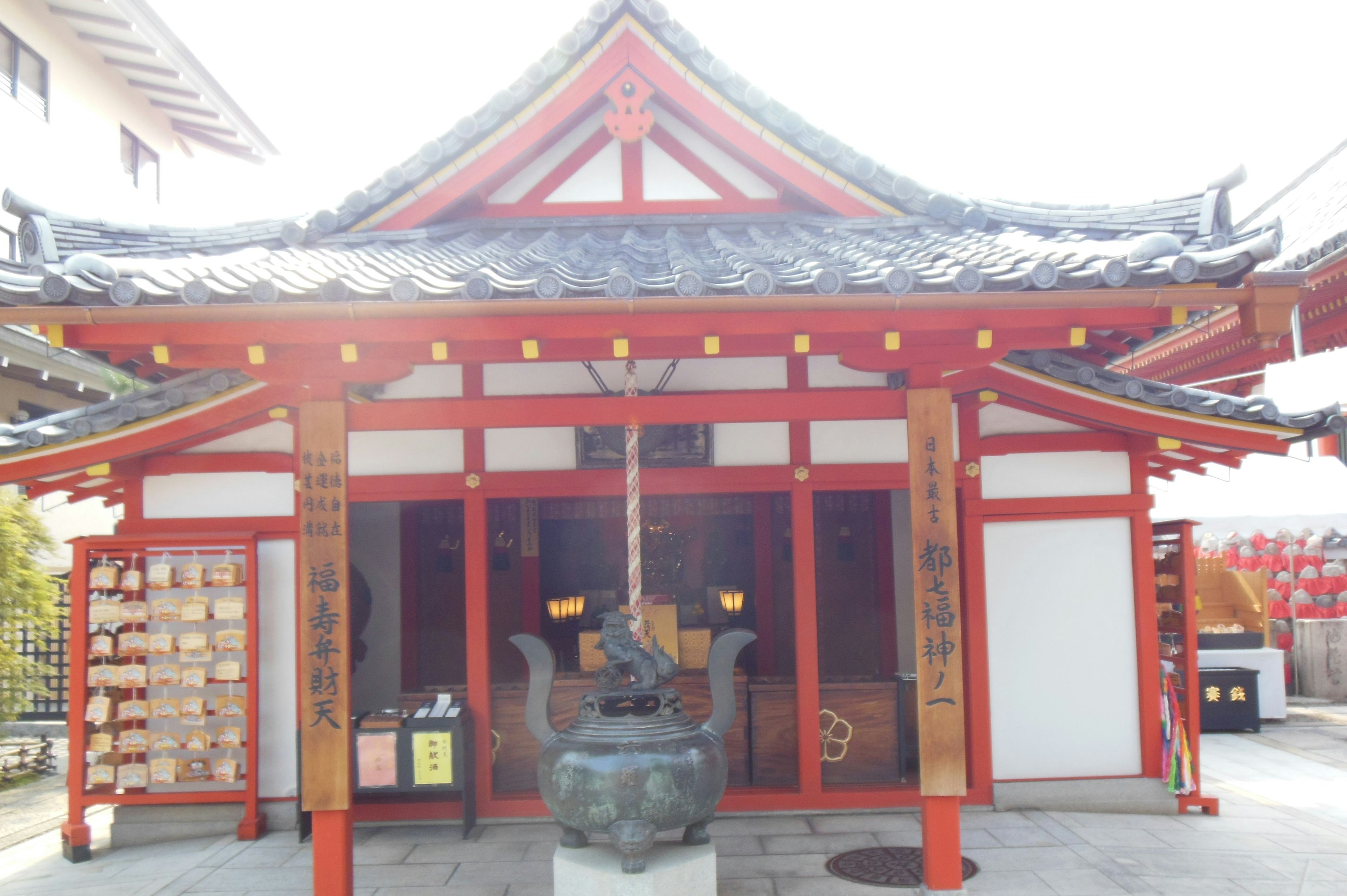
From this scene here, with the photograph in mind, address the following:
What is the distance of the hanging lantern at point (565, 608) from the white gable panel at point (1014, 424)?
508 cm

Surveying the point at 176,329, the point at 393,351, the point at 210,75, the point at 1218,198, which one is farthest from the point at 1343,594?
the point at 210,75

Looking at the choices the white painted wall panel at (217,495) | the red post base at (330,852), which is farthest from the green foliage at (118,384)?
the red post base at (330,852)

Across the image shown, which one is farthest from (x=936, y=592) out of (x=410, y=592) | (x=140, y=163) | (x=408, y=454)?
(x=140, y=163)

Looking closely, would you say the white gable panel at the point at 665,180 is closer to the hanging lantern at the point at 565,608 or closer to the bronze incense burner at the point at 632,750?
the bronze incense burner at the point at 632,750

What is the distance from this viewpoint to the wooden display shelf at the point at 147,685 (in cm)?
711

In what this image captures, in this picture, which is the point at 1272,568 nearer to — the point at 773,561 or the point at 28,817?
the point at 773,561

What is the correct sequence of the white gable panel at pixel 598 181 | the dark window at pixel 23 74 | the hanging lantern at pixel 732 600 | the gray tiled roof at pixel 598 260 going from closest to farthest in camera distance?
the gray tiled roof at pixel 598 260 → the white gable panel at pixel 598 181 → the hanging lantern at pixel 732 600 → the dark window at pixel 23 74

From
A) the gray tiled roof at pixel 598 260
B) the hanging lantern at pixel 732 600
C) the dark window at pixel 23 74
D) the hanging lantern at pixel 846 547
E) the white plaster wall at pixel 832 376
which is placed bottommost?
the hanging lantern at pixel 732 600

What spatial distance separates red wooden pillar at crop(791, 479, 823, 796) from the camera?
7355mm

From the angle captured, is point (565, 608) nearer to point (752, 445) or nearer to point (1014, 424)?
point (752, 445)

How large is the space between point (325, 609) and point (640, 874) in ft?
7.65

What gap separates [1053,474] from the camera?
25.0ft

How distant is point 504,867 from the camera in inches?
250

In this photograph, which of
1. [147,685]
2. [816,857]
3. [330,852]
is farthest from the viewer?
[147,685]
